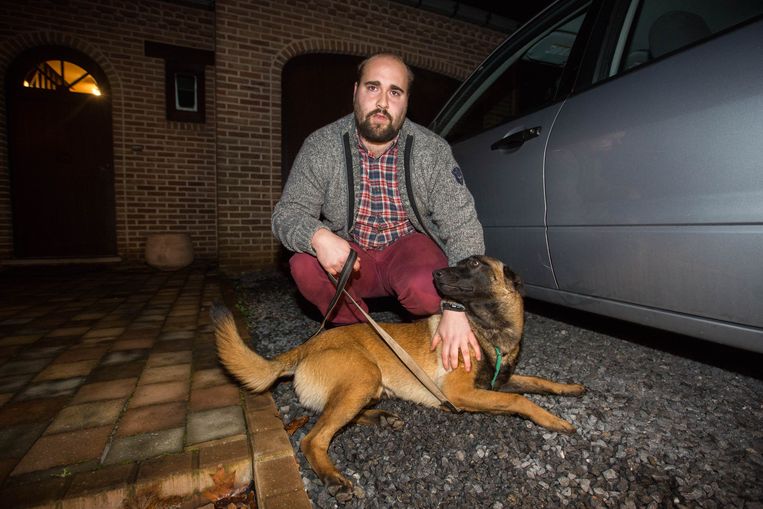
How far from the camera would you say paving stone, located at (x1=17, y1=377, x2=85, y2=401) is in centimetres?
187

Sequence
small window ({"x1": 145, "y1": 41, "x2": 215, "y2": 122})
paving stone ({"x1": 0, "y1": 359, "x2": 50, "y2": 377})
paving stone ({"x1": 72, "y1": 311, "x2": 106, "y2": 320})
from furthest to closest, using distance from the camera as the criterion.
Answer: small window ({"x1": 145, "y1": 41, "x2": 215, "y2": 122}) < paving stone ({"x1": 72, "y1": 311, "x2": 106, "y2": 320}) < paving stone ({"x1": 0, "y1": 359, "x2": 50, "y2": 377})

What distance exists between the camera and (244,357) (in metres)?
1.76

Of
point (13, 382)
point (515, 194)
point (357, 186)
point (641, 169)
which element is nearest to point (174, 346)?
point (13, 382)

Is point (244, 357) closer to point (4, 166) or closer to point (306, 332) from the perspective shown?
point (306, 332)

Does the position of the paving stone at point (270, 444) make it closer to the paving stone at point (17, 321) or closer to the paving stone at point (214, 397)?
the paving stone at point (214, 397)

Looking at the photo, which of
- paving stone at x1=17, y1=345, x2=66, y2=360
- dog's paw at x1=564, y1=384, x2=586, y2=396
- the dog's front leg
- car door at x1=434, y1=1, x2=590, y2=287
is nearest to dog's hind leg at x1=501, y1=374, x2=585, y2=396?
dog's paw at x1=564, y1=384, x2=586, y2=396

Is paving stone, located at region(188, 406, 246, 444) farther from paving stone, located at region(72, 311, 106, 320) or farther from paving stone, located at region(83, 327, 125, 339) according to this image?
paving stone, located at region(72, 311, 106, 320)

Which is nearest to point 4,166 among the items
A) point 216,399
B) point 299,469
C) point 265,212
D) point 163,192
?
point 163,192

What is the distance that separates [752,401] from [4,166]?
30.4 ft

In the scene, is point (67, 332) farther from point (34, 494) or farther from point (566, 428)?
point (566, 428)

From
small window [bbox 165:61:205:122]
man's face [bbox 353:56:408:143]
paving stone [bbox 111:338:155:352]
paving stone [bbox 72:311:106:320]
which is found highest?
small window [bbox 165:61:205:122]

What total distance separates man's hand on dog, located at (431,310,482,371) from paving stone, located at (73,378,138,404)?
1.70m

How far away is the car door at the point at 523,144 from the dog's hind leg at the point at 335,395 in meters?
1.31

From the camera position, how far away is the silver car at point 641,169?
1.42 metres
